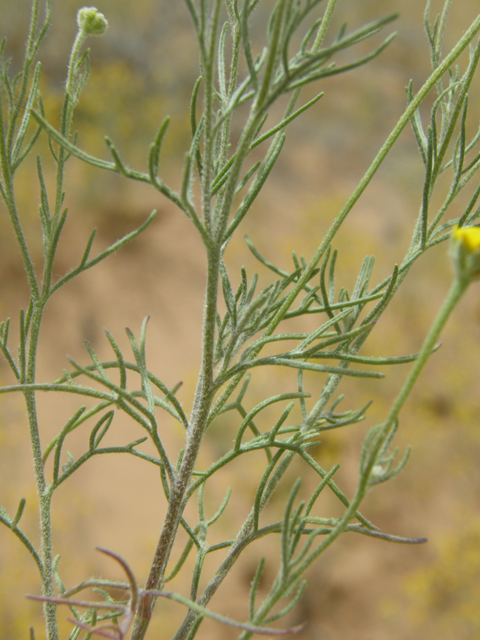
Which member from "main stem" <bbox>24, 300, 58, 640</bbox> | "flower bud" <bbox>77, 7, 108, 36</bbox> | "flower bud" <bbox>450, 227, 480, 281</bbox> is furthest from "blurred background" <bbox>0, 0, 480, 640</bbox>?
"flower bud" <bbox>450, 227, 480, 281</bbox>

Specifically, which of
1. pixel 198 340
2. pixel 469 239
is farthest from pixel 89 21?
pixel 198 340

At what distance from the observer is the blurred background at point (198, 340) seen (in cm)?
228

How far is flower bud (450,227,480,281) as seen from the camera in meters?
0.26

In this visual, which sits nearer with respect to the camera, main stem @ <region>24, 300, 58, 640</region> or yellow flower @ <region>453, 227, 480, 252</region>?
yellow flower @ <region>453, 227, 480, 252</region>

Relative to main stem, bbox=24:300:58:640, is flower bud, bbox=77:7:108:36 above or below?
above

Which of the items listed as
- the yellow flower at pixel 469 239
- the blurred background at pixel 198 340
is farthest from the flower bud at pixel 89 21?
the blurred background at pixel 198 340

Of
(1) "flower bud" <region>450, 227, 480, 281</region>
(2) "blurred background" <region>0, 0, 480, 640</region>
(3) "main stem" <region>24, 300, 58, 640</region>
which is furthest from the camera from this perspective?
(2) "blurred background" <region>0, 0, 480, 640</region>

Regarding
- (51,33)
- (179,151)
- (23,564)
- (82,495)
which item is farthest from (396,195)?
(23,564)

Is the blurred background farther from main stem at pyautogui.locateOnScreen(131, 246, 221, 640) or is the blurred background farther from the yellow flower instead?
the yellow flower

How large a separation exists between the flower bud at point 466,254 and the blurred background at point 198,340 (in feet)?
6.96

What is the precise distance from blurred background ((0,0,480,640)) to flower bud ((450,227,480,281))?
2.12 meters

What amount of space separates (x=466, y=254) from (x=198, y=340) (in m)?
3.12

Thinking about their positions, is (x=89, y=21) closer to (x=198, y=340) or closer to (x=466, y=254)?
(x=466, y=254)

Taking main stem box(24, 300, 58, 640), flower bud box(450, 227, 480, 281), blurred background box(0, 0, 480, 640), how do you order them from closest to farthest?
flower bud box(450, 227, 480, 281) < main stem box(24, 300, 58, 640) < blurred background box(0, 0, 480, 640)
